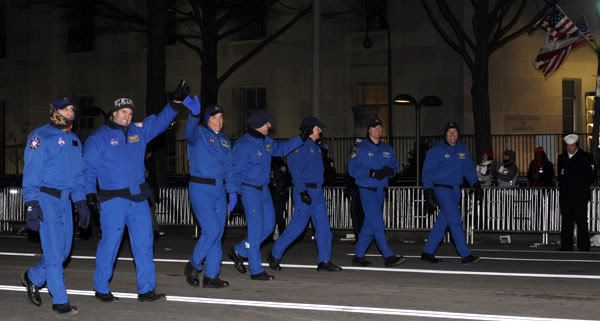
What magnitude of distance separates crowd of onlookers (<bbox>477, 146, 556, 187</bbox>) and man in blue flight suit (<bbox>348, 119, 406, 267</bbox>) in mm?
7245

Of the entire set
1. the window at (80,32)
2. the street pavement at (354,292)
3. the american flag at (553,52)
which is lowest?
the street pavement at (354,292)

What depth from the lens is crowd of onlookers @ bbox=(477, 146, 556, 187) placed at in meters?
21.9

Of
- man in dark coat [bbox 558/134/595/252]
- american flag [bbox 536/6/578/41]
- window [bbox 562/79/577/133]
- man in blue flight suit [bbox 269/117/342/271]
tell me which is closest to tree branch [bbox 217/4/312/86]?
window [bbox 562/79/577/133]

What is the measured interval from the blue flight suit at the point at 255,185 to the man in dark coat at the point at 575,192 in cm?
629

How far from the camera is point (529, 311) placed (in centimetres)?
1024

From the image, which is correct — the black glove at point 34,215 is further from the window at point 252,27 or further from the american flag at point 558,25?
the window at point 252,27

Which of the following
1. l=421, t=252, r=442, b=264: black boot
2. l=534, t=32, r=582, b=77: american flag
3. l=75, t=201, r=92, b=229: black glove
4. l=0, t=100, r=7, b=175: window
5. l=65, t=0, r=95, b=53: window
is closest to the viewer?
l=75, t=201, r=92, b=229: black glove

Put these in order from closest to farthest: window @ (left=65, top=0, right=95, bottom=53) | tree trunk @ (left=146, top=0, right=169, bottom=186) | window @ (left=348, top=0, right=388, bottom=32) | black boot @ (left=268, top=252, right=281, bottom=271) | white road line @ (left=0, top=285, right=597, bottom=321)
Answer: white road line @ (left=0, top=285, right=597, bottom=321) < black boot @ (left=268, top=252, right=281, bottom=271) < tree trunk @ (left=146, top=0, right=169, bottom=186) < window @ (left=348, top=0, right=388, bottom=32) < window @ (left=65, top=0, right=95, bottom=53)

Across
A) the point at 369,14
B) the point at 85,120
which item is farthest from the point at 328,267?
the point at 85,120

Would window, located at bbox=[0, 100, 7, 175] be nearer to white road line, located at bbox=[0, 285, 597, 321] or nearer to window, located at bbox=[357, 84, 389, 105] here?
window, located at bbox=[357, 84, 389, 105]

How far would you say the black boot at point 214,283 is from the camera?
12.2 metres

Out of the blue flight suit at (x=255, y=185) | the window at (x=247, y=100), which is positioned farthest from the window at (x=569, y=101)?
the blue flight suit at (x=255, y=185)

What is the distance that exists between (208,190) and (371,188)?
10.9ft

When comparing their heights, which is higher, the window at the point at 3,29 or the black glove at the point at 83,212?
the window at the point at 3,29
